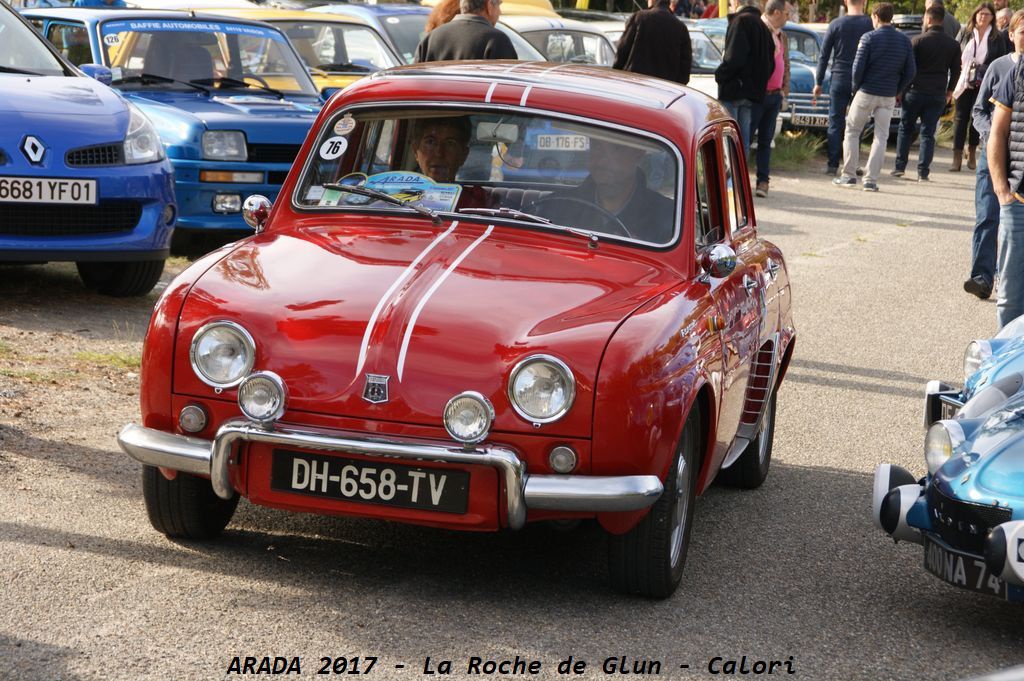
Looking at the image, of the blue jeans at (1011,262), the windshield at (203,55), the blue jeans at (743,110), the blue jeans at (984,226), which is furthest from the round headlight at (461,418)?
the blue jeans at (743,110)

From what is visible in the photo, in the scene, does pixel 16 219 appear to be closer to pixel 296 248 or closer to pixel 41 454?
pixel 41 454

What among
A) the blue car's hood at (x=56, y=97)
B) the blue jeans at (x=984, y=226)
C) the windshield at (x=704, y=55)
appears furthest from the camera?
the windshield at (x=704, y=55)

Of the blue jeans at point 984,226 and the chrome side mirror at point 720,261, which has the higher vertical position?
the chrome side mirror at point 720,261

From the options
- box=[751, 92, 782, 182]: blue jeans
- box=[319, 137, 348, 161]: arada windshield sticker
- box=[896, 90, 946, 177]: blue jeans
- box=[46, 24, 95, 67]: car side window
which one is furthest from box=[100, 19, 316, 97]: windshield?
box=[896, 90, 946, 177]: blue jeans

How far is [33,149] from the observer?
8156mm

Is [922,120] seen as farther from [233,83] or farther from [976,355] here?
[976,355]

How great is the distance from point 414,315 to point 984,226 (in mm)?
7297

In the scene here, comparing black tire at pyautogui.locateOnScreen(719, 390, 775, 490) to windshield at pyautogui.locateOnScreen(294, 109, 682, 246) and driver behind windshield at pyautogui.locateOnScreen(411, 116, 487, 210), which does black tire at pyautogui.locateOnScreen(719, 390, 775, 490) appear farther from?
driver behind windshield at pyautogui.locateOnScreen(411, 116, 487, 210)

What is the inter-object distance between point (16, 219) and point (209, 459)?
4279 mm

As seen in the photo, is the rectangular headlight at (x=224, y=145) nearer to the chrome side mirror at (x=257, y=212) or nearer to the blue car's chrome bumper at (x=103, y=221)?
the blue car's chrome bumper at (x=103, y=221)

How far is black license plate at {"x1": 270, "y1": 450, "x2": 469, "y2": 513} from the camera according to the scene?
4.34m

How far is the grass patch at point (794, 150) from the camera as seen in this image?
2022cm

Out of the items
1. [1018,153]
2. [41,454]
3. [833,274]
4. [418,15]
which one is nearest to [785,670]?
[41,454]

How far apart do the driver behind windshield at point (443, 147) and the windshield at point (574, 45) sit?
13066 millimetres
